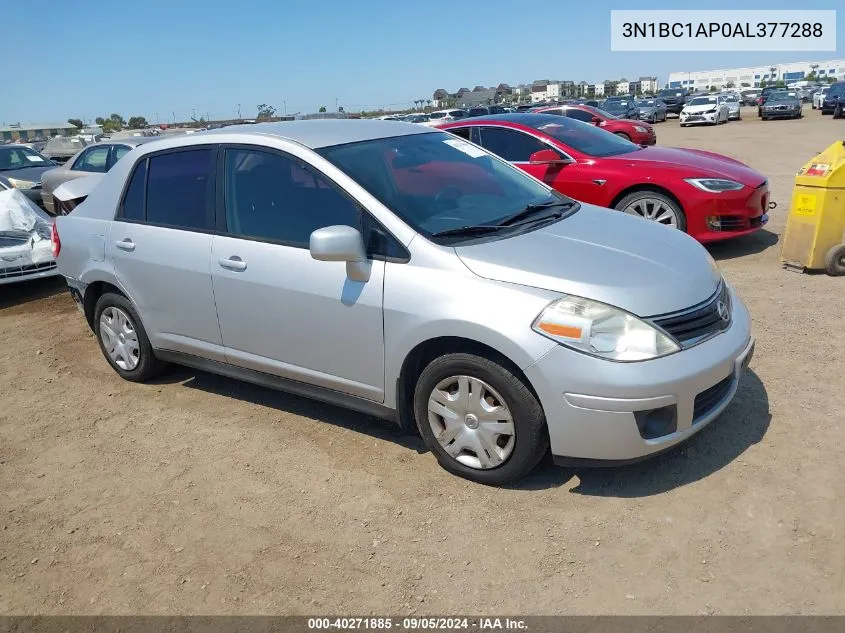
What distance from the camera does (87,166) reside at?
1149 cm

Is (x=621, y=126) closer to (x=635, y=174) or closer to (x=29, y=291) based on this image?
(x=635, y=174)

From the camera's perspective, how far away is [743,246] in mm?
7641

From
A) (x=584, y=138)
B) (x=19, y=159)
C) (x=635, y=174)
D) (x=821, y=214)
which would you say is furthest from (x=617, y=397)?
(x=19, y=159)

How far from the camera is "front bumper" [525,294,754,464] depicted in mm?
2932

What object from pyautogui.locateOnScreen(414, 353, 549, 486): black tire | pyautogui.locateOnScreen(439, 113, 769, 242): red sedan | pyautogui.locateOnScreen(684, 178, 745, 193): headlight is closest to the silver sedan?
pyautogui.locateOnScreen(439, 113, 769, 242): red sedan

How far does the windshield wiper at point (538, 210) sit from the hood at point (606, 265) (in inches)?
6.3

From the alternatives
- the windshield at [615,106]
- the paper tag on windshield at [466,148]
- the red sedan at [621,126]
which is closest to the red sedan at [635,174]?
the paper tag on windshield at [466,148]

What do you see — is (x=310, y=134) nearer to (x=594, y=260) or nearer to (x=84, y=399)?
(x=594, y=260)

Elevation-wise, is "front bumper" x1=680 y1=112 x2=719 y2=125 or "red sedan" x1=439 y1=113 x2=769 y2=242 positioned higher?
"red sedan" x1=439 y1=113 x2=769 y2=242

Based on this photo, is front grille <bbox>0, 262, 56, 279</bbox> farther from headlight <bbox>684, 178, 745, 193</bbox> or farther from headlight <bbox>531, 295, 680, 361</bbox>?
headlight <bbox>684, 178, 745, 193</bbox>

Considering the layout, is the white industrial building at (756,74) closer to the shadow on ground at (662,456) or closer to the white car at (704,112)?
the white car at (704,112)

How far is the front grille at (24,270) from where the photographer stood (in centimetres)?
761

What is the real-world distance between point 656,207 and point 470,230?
4.27m

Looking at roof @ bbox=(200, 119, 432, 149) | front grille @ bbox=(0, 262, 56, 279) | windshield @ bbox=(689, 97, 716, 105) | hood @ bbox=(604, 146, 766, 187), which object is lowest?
windshield @ bbox=(689, 97, 716, 105)
